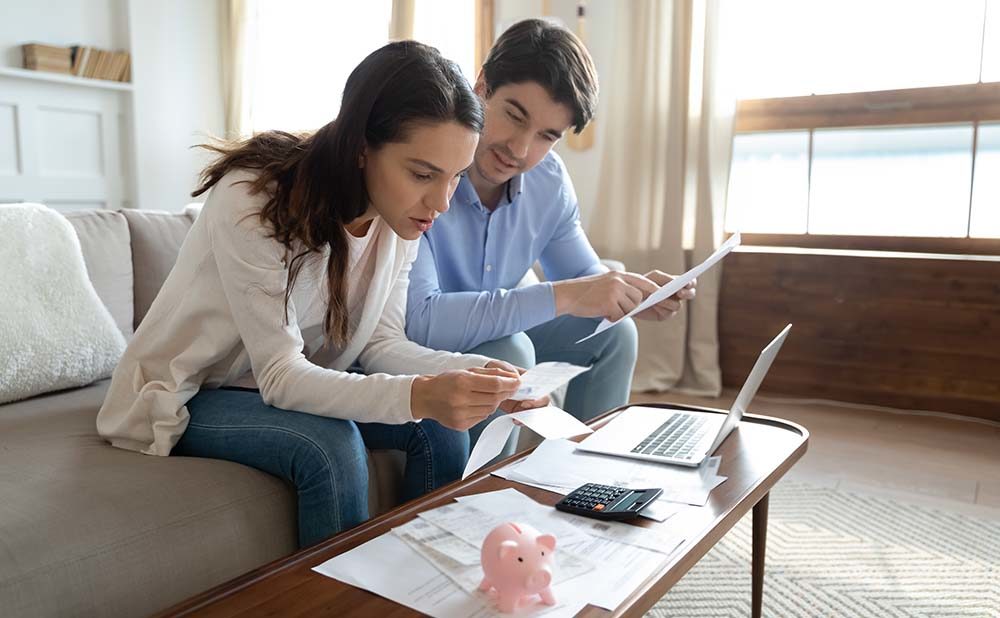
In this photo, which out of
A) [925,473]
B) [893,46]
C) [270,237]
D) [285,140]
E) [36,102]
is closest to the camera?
[270,237]

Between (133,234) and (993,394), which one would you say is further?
(993,394)

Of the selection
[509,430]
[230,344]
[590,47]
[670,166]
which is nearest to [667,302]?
[509,430]

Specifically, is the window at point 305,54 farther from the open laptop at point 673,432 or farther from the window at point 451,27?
the open laptop at point 673,432

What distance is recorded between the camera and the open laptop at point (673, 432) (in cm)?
119

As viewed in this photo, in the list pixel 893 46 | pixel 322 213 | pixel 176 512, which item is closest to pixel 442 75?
pixel 322 213

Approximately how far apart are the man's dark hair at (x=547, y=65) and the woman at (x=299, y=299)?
0.33 meters

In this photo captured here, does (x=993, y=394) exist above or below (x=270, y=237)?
below

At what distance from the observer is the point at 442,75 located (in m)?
1.16

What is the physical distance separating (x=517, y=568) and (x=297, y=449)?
46cm

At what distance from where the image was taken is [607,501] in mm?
962

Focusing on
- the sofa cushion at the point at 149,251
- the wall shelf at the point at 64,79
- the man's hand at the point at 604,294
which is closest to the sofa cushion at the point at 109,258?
the sofa cushion at the point at 149,251

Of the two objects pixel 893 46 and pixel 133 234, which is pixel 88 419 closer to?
pixel 133 234

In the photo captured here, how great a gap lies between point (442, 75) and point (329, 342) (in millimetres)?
451

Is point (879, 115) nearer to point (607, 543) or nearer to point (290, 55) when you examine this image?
point (607, 543)
